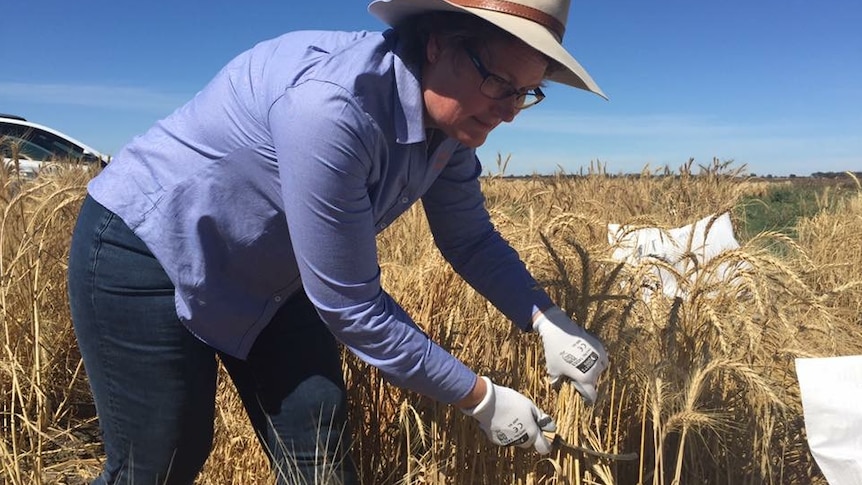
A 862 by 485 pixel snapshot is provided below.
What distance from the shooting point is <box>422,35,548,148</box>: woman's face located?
118 centimetres

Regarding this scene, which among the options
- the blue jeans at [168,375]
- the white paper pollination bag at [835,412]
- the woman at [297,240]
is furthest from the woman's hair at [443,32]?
the white paper pollination bag at [835,412]

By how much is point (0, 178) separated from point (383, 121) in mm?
2739

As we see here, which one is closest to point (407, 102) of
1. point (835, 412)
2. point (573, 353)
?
point (573, 353)

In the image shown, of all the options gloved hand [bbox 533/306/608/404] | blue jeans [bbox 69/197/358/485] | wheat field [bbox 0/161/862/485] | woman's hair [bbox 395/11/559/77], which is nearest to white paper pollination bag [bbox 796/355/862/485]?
wheat field [bbox 0/161/862/485]

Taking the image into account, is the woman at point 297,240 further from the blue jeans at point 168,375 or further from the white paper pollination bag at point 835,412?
the white paper pollination bag at point 835,412

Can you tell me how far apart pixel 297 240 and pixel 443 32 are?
0.44 meters

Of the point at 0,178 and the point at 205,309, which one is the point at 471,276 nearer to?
the point at 205,309

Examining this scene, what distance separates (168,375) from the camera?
141 cm

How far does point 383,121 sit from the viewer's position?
48.0 inches

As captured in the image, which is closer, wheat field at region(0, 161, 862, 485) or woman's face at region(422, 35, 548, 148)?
woman's face at region(422, 35, 548, 148)

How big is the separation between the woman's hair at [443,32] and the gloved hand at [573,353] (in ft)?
1.75

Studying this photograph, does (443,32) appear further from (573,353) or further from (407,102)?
(573,353)

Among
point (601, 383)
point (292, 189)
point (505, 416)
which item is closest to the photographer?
point (292, 189)

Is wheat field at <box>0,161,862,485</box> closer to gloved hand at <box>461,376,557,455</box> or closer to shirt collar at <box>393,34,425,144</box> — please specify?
gloved hand at <box>461,376,557,455</box>
